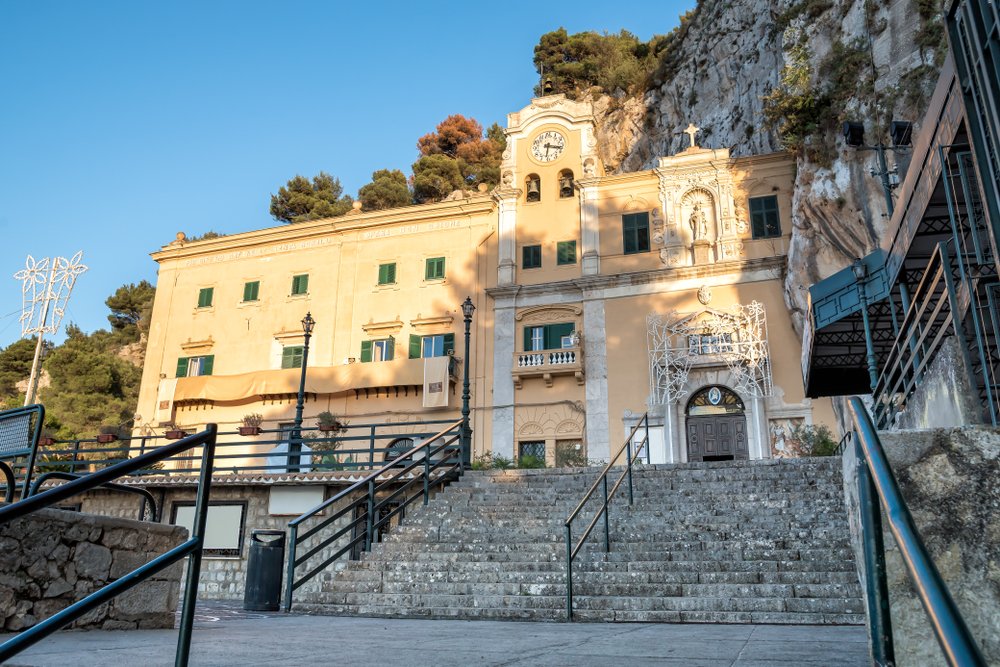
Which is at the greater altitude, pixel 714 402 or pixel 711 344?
pixel 711 344

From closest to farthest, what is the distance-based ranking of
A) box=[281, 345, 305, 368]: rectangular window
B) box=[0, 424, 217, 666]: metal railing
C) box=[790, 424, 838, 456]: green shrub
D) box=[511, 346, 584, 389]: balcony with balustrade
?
box=[0, 424, 217, 666]: metal railing → box=[790, 424, 838, 456]: green shrub → box=[511, 346, 584, 389]: balcony with balustrade → box=[281, 345, 305, 368]: rectangular window

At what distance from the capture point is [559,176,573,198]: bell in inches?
1108

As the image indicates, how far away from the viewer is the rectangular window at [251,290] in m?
30.9

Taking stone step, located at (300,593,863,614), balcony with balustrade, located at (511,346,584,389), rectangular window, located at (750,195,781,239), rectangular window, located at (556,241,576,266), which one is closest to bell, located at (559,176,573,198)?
rectangular window, located at (556,241,576,266)

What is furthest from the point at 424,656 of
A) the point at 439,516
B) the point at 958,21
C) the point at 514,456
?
the point at 514,456

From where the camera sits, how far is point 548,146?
2878 centimetres

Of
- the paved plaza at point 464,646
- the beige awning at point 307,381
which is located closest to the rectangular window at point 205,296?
the beige awning at point 307,381

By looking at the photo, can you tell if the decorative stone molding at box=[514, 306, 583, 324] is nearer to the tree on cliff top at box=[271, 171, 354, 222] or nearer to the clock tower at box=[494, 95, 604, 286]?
the clock tower at box=[494, 95, 604, 286]

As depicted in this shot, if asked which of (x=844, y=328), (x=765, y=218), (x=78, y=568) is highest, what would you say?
(x=765, y=218)

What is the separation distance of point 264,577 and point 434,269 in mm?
19818

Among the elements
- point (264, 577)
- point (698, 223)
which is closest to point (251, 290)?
point (698, 223)

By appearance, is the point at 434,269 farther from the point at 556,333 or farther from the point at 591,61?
the point at 591,61

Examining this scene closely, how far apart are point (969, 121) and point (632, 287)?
1988 centimetres

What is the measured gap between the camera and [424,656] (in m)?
4.15
